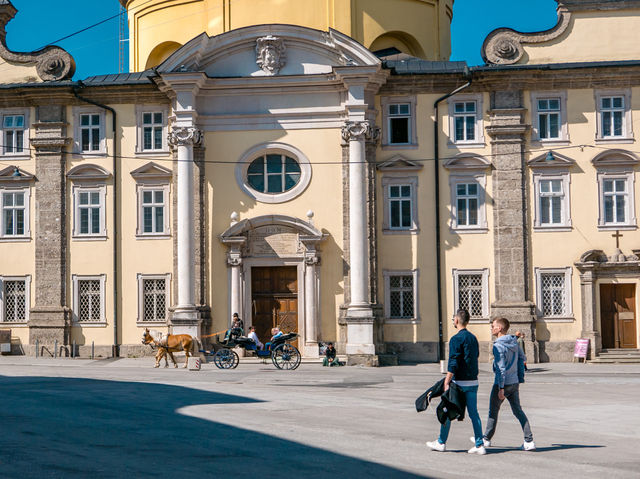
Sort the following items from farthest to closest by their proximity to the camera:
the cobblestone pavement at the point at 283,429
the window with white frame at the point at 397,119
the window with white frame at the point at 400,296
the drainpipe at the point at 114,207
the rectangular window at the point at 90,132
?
1. the rectangular window at the point at 90,132
2. the drainpipe at the point at 114,207
3. the window with white frame at the point at 397,119
4. the window with white frame at the point at 400,296
5. the cobblestone pavement at the point at 283,429

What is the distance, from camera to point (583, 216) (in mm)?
34500

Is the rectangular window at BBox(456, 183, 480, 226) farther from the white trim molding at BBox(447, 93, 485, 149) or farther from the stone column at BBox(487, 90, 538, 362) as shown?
the white trim molding at BBox(447, 93, 485, 149)

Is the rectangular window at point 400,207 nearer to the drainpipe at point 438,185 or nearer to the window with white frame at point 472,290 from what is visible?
the drainpipe at point 438,185

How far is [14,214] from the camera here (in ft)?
120

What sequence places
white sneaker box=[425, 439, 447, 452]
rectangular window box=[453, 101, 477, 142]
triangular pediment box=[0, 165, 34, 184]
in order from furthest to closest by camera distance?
triangular pediment box=[0, 165, 34, 184], rectangular window box=[453, 101, 477, 142], white sneaker box=[425, 439, 447, 452]

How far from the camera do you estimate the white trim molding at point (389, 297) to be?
34812 mm

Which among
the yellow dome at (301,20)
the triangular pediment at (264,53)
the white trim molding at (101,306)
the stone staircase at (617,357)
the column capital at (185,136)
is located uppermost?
the yellow dome at (301,20)

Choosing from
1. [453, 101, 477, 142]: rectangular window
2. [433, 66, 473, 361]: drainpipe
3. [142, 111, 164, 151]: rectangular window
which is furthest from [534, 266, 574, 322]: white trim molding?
[142, 111, 164, 151]: rectangular window

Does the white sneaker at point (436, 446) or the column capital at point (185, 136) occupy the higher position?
the column capital at point (185, 136)

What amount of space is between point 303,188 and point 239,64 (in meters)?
4.88

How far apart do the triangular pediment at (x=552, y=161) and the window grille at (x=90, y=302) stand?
52.0 feet

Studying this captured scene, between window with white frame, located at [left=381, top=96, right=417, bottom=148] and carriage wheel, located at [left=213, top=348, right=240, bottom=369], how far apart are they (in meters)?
9.36

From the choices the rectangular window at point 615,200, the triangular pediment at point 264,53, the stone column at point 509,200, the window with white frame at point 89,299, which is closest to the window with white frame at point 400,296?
the stone column at point 509,200

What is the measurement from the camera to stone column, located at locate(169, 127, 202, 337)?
3456cm
